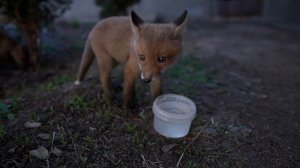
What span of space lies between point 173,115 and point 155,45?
75cm

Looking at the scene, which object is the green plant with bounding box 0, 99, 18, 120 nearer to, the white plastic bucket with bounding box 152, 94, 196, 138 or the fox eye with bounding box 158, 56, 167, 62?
the white plastic bucket with bounding box 152, 94, 196, 138

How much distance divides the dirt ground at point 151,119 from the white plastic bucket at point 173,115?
103mm

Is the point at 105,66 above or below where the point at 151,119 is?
above

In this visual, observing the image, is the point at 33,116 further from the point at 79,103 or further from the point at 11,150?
the point at 11,150

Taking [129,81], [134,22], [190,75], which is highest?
[134,22]

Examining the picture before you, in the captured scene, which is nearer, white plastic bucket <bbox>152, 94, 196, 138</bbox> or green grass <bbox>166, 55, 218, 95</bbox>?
white plastic bucket <bbox>152, 94, 196, 138</bbox>

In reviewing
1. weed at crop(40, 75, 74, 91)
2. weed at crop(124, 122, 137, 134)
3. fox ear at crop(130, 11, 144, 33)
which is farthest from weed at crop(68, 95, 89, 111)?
fox ear at crop(130, 11, 144, 33)

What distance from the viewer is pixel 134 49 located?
3984mm

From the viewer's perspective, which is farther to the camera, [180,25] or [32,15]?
[32,15]

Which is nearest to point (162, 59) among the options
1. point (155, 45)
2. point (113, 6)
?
point (155, 45)

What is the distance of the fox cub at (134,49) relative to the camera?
3607 millimetres

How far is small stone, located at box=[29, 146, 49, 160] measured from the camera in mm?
3521

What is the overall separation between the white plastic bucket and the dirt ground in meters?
0.10

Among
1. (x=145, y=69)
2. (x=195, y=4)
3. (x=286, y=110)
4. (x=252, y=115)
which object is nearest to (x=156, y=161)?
(x=145, y=69)
